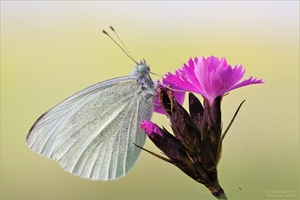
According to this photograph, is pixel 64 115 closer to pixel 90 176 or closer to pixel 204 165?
pixel 90 176

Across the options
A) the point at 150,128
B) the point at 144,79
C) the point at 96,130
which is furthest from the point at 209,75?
the point at 96,130

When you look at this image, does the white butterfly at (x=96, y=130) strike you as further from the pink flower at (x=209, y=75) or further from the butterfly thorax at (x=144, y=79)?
the pink flower at (x=209, y=75)

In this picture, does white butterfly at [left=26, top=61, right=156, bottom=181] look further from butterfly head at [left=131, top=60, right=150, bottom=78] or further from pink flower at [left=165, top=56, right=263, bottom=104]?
pink flower at [left=165, top=56, right=263, bottom=104]

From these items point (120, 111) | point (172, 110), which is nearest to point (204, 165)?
point (172, 110)

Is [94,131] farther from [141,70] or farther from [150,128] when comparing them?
[150,128]

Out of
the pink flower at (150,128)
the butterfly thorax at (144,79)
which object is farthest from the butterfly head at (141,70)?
the pink flower at (150,128)

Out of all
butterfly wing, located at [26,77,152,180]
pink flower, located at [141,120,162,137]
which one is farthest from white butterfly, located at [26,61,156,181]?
pink flower, located at [141,120,162,137]
